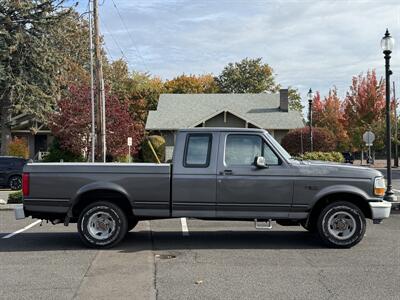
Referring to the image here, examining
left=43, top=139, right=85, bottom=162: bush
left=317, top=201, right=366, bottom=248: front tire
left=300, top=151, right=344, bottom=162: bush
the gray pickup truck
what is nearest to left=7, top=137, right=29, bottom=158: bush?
left=43, top=139, right=85, bottom=162: bush

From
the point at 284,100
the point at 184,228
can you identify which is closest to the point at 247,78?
the point at 284,100

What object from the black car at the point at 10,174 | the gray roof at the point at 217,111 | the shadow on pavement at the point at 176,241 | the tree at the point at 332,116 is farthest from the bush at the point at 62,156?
the tree at the point at 332,116

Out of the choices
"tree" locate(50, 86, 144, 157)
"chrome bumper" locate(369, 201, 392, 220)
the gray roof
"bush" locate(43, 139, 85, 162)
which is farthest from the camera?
the gray roof

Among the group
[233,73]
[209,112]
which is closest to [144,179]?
[209,112]

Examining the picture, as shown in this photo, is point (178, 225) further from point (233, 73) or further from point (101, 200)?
point (233, 73)

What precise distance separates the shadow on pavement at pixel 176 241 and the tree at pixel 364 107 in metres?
40.2

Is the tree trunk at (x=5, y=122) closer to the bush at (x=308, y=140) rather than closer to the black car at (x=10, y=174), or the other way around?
the black car at (x=10, y=174)

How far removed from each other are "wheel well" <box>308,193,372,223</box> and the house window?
3.40ft

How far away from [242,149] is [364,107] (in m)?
44.3

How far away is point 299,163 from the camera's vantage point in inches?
351

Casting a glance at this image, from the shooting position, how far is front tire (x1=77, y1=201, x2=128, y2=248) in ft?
28.9

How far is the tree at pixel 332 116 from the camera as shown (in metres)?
55.2

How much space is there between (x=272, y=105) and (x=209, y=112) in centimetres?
536

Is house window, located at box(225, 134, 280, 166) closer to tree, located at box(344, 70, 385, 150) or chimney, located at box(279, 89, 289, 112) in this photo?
chimney, located at box(279, 89, 289, 112)
